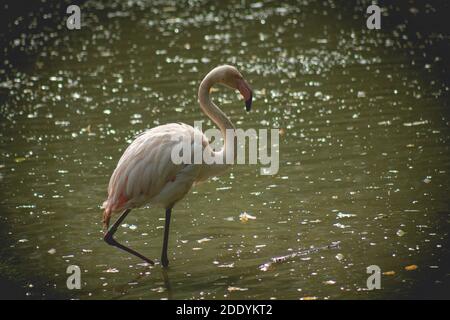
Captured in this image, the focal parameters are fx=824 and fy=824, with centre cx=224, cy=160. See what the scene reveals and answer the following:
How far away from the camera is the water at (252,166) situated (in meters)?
7.66

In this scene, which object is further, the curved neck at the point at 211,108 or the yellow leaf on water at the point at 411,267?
the curved neck at the point at 211,108

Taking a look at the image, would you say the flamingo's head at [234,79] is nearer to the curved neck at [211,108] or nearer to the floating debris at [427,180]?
the curved neck at [211,108]

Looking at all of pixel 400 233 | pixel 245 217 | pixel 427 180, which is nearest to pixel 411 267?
pixel 400 233

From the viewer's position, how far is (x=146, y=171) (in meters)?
7.65

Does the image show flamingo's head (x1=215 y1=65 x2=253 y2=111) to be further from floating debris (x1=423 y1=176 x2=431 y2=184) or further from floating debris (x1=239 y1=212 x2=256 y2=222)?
floating debris (x1=423 y1=176 x2=431 y2=184)

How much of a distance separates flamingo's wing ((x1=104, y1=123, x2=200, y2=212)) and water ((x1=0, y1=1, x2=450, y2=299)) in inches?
28.9

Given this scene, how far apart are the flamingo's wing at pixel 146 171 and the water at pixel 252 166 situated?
73 centimetres

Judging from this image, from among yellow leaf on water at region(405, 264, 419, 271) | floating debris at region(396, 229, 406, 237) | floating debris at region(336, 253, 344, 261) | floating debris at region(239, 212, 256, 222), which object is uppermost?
floating debris at region(239, 212, 256, 222)

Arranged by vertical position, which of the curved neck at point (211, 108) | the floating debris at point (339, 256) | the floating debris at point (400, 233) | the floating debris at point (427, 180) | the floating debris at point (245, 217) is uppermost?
the curved neck at point (211, 108)

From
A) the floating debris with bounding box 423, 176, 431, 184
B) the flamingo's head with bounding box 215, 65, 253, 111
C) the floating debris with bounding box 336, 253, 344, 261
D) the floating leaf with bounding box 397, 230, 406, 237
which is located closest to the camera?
the floating debris with bounding box 336, 253, 344, 261

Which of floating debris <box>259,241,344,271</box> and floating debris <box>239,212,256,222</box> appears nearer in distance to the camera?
floating debris <box>259,241,344,271</box>

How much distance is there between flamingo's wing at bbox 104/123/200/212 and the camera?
25.1ft

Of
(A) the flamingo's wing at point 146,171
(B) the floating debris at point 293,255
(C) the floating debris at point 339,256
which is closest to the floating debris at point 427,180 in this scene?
(B) the floating debris at point 293,255

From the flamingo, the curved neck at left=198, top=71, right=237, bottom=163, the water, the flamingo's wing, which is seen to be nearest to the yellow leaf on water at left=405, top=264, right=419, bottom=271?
the water
